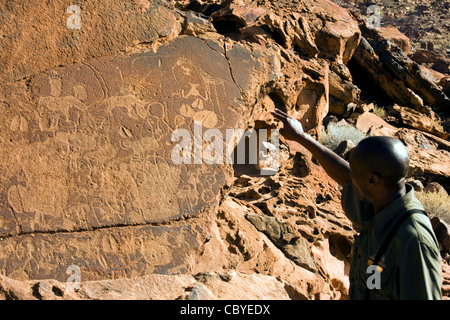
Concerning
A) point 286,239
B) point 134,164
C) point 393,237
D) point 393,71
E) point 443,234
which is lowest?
point 443,234

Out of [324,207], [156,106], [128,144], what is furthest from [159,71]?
[324,207]

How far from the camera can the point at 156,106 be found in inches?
129

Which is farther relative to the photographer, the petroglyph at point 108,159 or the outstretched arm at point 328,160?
the petroglyph at point 108,159

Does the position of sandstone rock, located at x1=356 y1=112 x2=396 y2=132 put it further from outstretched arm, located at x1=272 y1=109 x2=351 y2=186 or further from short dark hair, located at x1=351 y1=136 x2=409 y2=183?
short dark hair, located at x1=351 y1=136 x2=409 y2=183

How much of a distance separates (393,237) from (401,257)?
0.35 feet

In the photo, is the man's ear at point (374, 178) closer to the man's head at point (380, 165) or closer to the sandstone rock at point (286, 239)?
the man's head at point (380, 165)

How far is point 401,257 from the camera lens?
1.75m

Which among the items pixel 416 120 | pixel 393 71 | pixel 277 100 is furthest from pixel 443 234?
pixel 393 71

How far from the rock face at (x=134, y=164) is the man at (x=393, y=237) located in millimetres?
640

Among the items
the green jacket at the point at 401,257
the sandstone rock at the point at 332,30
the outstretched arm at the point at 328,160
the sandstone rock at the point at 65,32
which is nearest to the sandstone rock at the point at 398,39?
the sandstone rock at the point at 332,30

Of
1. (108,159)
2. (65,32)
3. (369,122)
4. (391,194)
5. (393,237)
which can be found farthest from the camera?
(369,122)

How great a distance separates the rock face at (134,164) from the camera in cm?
276

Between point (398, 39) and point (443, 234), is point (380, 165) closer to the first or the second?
point (443, 234)

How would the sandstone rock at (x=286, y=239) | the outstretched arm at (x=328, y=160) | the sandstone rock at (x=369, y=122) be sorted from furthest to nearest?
the sandstone rock at (x=369, y=122)
the sandstone rock at (x=286, y=239)
the outstretched arm at (x=328, y=160)
